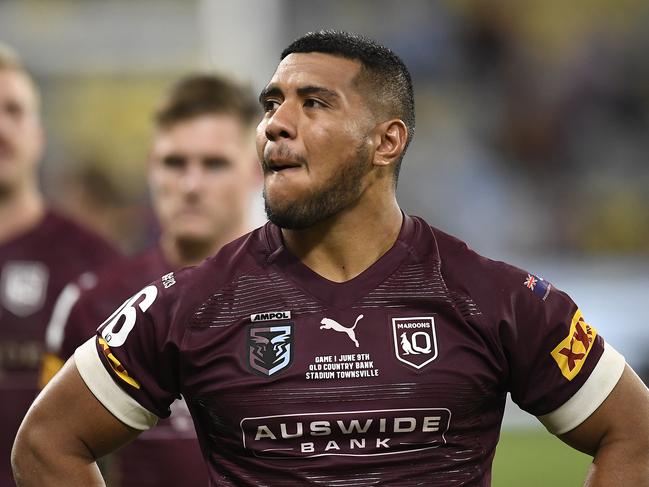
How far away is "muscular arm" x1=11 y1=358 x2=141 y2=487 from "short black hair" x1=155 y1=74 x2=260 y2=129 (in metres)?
2.03

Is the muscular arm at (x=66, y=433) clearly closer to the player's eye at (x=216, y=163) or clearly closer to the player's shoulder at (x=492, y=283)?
the player's shoulder at (x=492, y=283)

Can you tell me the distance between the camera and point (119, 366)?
3160 mm

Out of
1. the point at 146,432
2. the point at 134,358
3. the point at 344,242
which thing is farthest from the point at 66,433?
the point at 146,432

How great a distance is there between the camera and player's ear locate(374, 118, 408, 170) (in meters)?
3.35

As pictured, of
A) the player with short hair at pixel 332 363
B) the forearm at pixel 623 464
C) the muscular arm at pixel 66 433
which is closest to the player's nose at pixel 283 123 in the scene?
the player with short hair at pixel 332 363

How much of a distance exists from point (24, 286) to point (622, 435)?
10.3 feet

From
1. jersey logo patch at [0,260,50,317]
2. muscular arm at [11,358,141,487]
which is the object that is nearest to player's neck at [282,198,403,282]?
muscular arm at [11,358,141,487]

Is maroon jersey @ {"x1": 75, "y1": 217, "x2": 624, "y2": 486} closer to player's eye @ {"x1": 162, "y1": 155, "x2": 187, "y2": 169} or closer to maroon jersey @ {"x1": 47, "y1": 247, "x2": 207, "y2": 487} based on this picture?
maroon jersey @ {"x1": 47, "y1": 247, "x2": 207, "y2": 487}

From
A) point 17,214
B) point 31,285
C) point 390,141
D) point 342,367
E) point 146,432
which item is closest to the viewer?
point 342,367

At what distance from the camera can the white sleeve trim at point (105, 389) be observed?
3162mm

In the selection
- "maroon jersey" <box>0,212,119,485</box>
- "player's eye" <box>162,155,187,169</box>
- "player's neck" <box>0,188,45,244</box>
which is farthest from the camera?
"player's neck" <box>0,188,45,244</box>

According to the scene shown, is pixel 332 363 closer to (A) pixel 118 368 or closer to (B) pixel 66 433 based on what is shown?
(A) pixel 118 368

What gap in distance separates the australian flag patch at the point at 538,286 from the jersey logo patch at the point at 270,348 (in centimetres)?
60

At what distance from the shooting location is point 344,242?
335 cm
